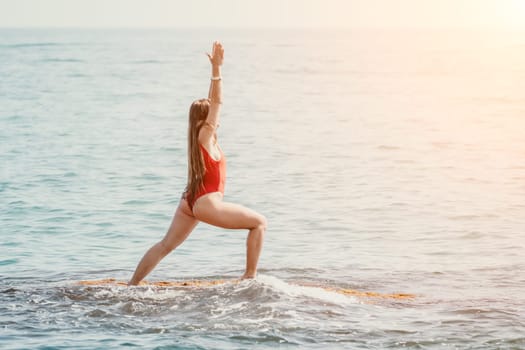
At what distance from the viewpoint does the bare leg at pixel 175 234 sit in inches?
401

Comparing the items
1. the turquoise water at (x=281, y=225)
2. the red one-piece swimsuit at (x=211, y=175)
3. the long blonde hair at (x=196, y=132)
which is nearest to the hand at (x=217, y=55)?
the long blonde hair at (x=196, y=132)

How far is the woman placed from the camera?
976cm

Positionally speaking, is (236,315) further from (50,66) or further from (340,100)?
(50,66)

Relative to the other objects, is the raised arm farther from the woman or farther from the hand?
the hand

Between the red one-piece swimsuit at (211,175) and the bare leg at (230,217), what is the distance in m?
0.05

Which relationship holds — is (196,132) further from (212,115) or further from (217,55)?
(217,55)

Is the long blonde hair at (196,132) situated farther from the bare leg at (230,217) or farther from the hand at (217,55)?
the hand at (217,55)

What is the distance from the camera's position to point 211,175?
389 inches

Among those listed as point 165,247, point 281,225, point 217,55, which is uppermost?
point 217,55

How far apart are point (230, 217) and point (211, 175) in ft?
1.40

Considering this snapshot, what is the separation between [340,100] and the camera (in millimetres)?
45906

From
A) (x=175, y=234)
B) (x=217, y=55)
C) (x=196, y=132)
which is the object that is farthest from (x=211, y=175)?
(x=217, y=55)

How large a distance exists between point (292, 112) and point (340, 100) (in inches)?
275

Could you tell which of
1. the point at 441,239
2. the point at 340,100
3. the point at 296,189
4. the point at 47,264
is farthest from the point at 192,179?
the point at 340,100
